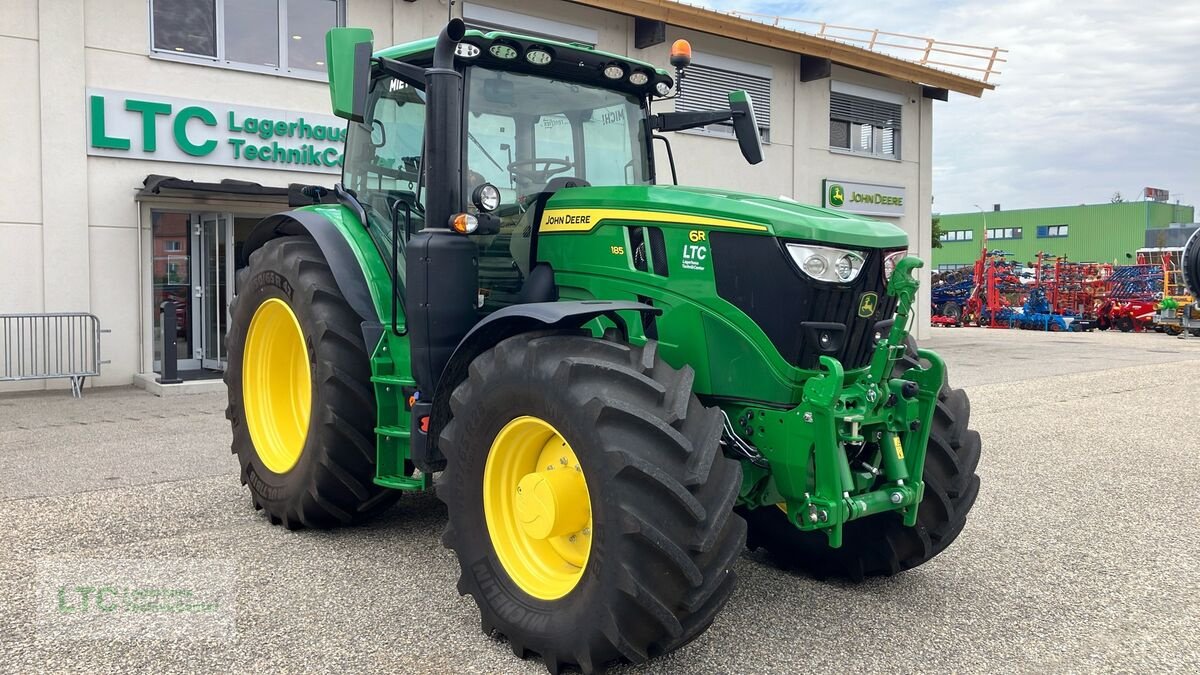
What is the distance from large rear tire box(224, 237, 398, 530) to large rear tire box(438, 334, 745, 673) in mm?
1100

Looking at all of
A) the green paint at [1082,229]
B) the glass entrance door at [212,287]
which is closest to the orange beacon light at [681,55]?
the glass entrance door at [212,287]

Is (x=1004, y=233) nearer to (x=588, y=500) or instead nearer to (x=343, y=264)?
(x=343, y=264)

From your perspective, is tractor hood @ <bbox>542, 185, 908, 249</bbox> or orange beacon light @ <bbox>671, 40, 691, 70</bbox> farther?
orange beacon light @ <bbox>671, 40, 691, 70</bbox>

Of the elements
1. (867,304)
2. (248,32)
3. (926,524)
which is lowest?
(926,524)

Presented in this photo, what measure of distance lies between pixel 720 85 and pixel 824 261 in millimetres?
14611

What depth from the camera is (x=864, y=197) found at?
19.8m

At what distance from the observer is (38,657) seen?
3.35 metres

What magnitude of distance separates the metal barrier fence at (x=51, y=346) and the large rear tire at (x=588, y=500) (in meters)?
8.62

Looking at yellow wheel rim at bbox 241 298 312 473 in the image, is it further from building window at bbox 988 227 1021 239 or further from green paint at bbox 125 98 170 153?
building window at bbox 988 227 1021 239

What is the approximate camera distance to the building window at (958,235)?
6688 cm

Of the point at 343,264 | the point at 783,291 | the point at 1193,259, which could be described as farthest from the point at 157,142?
the point at 1193,259

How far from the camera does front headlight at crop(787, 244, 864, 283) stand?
11.6ft

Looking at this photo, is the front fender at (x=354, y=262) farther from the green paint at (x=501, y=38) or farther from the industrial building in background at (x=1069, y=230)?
the industrial building in background at (x=1069, y=230)

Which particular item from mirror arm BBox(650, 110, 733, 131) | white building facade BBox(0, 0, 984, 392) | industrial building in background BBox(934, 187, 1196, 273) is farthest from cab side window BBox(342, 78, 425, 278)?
industrial building in background BBox(934, 187, 1196, 273)
